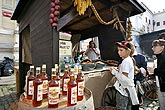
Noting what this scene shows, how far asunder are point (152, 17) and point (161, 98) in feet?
60.2

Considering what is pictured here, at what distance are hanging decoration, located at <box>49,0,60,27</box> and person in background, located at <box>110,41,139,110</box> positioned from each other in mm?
1167

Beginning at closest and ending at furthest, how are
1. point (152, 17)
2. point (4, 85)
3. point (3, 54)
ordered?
point (4, 85), point (3, 54), point (152, 17)

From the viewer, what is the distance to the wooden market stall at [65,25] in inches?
94.1

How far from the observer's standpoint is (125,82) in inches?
104

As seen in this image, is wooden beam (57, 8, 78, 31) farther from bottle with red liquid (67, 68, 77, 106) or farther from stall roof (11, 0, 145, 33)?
bottle with red liquid (67, 68, 77, 106)

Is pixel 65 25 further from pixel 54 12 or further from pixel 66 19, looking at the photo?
pixel 54 12

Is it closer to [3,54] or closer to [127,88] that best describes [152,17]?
[3,54]

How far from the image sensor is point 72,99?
1.53 m

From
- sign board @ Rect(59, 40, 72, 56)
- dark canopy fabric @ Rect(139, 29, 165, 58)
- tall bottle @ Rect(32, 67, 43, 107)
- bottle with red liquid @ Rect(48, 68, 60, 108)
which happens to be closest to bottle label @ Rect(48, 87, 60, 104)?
bottle with red liquid @ Rect(48, 68, 60, 108)

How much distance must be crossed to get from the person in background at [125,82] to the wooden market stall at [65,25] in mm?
768

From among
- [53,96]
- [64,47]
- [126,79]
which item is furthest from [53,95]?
[64,47]

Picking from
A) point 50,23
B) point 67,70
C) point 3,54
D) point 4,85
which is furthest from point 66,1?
point 3,54

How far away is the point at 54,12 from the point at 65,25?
0.25 meters

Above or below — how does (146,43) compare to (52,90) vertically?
above
